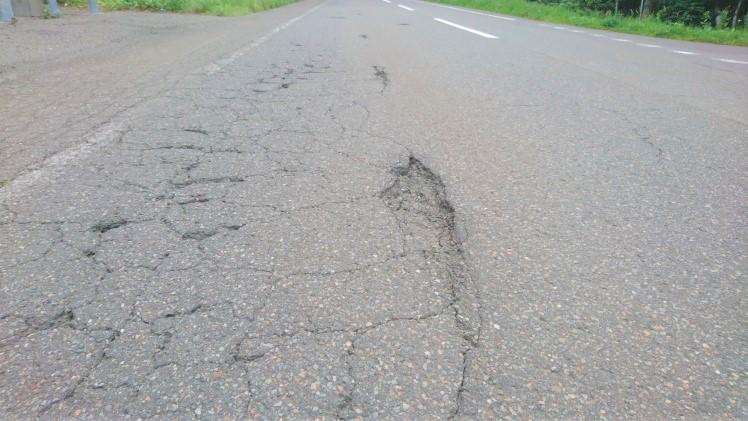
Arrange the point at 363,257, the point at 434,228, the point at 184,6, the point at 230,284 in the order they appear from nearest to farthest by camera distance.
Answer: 1. the point at 230,284
2. the point at 363,257
3. the point at 434,228
4. the point at 184,6

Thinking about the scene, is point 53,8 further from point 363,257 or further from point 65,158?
point 363,257

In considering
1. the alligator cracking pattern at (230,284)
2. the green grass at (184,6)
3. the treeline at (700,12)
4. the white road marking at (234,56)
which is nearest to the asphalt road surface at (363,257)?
the alligator cracking pattern at (230,284)

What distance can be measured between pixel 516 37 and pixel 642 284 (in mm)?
8651

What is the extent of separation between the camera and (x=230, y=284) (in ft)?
5.65

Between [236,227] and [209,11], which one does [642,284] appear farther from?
[209,11]

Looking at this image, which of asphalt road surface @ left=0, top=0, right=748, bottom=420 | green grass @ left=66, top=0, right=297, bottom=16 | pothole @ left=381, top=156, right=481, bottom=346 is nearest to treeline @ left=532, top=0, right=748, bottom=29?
green grass @ left=66, top=0, right=297, bottom=16

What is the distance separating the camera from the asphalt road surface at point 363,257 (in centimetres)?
134

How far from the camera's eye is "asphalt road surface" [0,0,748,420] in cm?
134

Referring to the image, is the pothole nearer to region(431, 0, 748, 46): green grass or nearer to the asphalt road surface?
the asphalt road surface

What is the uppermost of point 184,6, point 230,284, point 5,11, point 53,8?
point 184,6

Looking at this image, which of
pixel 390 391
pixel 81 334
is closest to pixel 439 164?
pixel 390 391

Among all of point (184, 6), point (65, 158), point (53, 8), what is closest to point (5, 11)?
point (53, 8)

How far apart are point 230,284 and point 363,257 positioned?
21.2 inches

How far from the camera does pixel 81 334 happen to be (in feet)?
4.83
